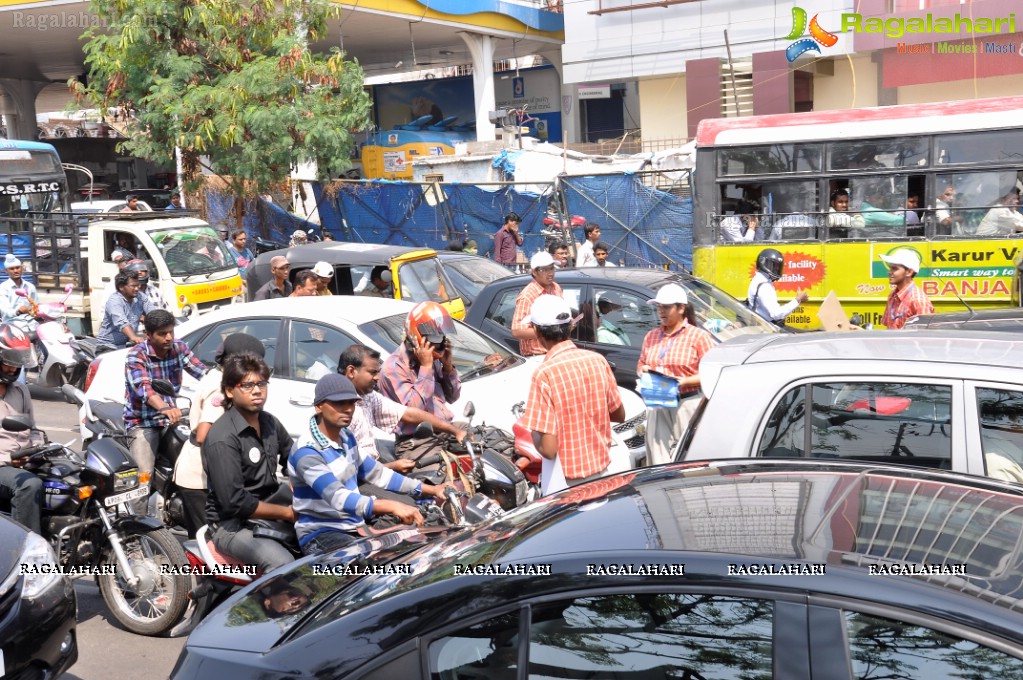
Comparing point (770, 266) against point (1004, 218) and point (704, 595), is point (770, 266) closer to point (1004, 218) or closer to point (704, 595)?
point (1004, 218)

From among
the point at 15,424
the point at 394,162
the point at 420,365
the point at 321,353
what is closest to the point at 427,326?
the point at 420,365

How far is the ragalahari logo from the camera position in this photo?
2617cm

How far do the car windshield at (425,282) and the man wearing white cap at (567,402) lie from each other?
6.02m

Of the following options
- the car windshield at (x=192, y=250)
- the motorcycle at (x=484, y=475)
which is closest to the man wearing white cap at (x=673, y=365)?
the motorcycle at (x=484, y=475)

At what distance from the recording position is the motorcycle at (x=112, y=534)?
5.40 m

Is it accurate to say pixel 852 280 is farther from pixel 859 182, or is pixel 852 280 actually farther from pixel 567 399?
pixel 567 399

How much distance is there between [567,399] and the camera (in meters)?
5.04

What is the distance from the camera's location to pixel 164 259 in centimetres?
1426

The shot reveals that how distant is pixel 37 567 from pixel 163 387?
5.76ft

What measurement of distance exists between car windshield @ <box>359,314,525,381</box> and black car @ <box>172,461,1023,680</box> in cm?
461

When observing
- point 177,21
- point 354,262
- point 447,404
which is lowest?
point 447,404

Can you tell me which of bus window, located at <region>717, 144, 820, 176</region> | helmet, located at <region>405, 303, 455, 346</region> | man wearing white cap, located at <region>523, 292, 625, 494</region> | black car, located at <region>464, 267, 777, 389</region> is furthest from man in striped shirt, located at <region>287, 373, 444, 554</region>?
bus window, located at <region>717, 144, 820, 176</region>

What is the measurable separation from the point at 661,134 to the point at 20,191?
61.5ft

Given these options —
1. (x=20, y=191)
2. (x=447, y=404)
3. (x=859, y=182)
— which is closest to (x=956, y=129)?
(x=859, y=182)
